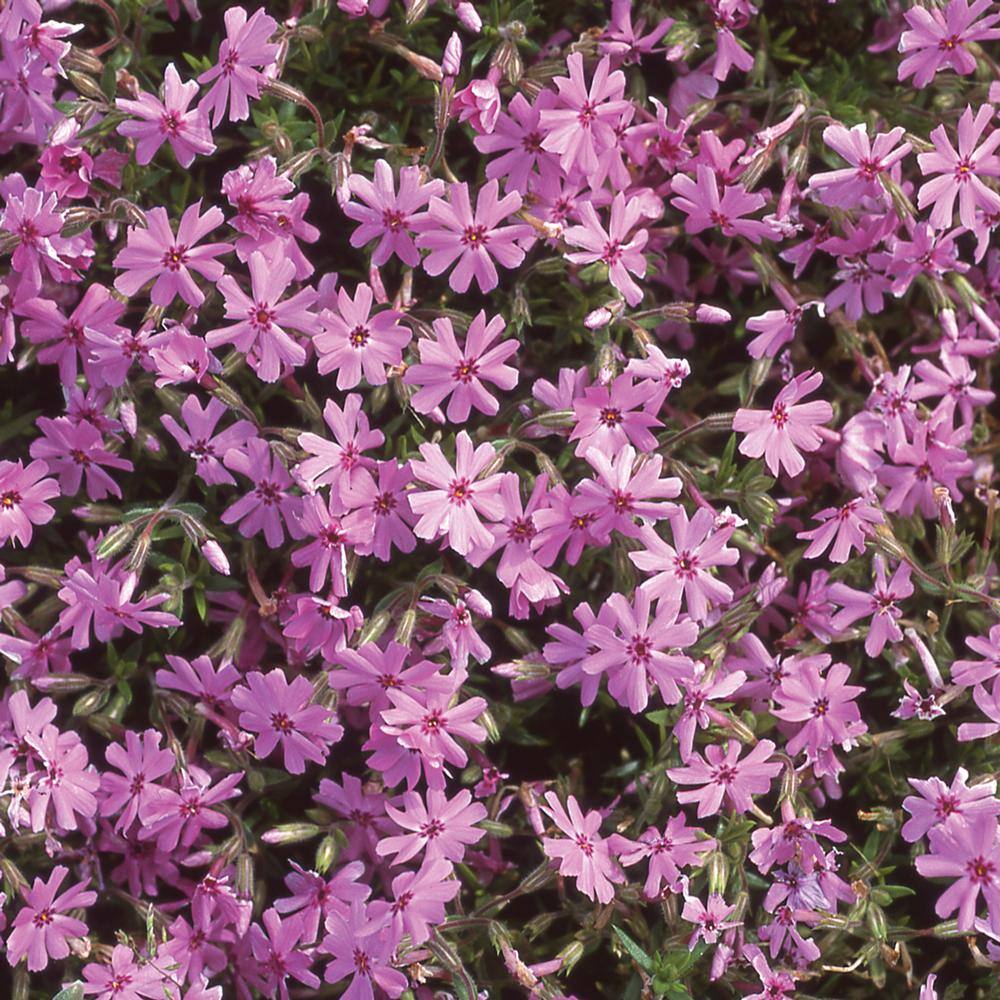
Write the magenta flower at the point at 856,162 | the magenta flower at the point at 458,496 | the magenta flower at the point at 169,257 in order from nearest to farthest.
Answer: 1. the magenta flower at the point at 458,496
2. the magenta flower at the point at 169,257
3. the magenta flower at the point at 856,162

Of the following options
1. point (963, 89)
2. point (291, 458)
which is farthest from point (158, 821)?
point (963, 89)

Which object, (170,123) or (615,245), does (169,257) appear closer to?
(170,123)

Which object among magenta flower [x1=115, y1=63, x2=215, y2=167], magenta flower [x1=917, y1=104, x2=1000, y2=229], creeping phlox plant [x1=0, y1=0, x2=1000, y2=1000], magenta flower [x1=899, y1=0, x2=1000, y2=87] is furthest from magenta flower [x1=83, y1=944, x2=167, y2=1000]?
magenta flower [x1=899, y1=0, x2=1000, y2=87]

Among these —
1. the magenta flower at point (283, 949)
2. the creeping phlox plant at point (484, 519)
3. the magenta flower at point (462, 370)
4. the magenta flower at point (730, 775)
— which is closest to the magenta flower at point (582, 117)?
the creeping phlox plant at point (484, 519)

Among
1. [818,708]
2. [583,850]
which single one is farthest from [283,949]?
Result: [818,708]

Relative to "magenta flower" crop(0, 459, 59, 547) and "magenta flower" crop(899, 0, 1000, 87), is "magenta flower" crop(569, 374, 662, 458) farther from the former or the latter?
"magenta flower" crop(0, 459, 59, 547)

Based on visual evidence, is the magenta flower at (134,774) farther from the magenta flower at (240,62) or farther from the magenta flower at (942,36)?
the magenta flower at (942,36)
